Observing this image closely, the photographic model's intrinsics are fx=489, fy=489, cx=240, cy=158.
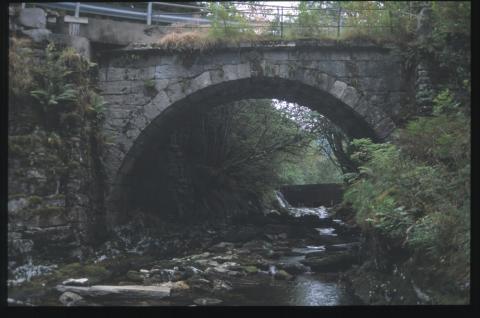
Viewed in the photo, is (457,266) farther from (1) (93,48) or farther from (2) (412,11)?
(1) (93,48)

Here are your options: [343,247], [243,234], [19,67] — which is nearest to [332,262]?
[343,247]

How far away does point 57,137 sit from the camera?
23.5 ft

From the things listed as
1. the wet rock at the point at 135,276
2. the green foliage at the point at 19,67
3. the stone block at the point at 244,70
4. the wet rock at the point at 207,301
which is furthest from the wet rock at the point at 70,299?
the stone block at the point at 244,70

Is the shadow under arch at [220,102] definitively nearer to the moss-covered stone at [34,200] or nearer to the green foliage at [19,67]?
the moss-covered stone at [34,200]

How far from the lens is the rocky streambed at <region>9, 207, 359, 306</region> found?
5.73 meters

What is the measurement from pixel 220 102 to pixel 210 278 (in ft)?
14.3

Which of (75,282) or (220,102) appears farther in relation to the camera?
(220,102)

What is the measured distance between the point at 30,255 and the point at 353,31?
20.8 feet

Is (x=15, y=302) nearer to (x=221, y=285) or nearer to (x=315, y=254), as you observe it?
(x=221, y=285)

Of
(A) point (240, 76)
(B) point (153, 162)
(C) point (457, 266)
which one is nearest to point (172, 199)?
(B) point (153, 162)

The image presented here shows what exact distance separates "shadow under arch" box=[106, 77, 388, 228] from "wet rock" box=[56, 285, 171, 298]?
2.94 m

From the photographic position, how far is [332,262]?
8102mm

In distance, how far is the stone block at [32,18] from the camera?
25.1 feet
